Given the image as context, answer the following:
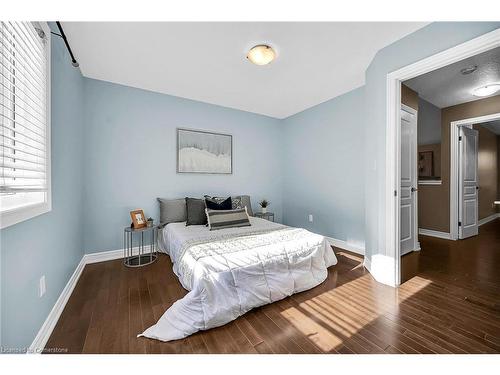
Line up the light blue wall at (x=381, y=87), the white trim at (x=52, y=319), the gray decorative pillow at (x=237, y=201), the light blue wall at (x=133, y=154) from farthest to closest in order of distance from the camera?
1. the gray decorative pillow at (x=237, y=201)
2. the light blue wall at (x=133, y=154)
3. the light blue wall at (x=381, y=87)
4. the white trim at (x=52, y=319)

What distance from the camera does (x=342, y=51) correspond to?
221 centimetres

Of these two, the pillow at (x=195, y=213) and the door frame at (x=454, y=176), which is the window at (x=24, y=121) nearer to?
the pillow at (x=195, y=213)

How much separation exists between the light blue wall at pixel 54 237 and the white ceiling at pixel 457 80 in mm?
Result: 4197

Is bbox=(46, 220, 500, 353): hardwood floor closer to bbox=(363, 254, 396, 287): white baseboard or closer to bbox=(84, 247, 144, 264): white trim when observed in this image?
bbox=(363, 254, 396, 287): white baseboard

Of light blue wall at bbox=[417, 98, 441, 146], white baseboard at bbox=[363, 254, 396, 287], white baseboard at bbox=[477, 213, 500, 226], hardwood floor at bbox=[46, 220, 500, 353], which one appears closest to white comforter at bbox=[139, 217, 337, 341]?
hardwood floor at bbox=[46, 220, 500, 353]

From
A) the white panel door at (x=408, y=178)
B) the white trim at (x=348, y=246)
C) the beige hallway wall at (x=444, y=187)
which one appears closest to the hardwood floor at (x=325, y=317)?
the white panel door at (x=408, y=178)

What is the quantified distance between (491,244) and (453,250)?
0.99m

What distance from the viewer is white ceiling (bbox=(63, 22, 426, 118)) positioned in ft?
6.15

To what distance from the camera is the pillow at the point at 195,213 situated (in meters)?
2.96

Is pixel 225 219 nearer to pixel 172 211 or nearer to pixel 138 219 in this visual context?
pixel 172 211

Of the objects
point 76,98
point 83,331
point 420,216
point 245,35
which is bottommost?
point 83,331

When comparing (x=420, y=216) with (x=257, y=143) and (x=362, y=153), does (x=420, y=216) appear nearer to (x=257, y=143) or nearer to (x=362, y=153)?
(x=362, y=153)

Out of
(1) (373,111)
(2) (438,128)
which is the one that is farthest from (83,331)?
(2) (438,128)

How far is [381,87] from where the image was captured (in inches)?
88.0
